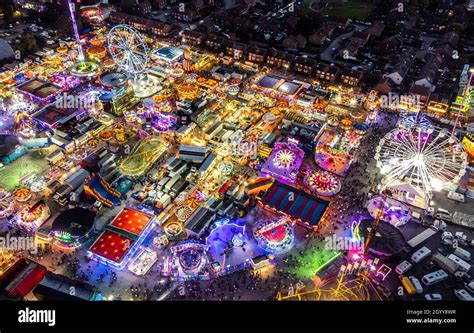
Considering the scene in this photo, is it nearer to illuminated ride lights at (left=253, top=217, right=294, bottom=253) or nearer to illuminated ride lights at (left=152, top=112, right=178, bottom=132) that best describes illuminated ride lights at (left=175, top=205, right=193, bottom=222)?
illuminated ride lights at (left=253, top=217, right=294, bottom=253)

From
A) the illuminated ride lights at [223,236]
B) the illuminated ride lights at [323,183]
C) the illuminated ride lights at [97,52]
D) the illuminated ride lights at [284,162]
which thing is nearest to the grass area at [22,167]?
the illuminated ride lights at [223,236]

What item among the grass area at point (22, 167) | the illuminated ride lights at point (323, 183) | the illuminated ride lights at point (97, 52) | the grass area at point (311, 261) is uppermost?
the illuminated ride lights at point (97, 52)

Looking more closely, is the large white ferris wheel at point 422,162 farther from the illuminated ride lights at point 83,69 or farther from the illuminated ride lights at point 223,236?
the illuminated ride lights at point 83,69

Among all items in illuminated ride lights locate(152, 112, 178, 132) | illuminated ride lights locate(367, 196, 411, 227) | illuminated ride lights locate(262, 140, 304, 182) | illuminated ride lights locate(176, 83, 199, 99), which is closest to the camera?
illuminated ride lights locate(367, 196, 411, 227)

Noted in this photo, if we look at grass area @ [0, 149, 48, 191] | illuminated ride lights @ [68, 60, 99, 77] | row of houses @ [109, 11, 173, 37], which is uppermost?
row of houses @ [109, 11, 173, 37]

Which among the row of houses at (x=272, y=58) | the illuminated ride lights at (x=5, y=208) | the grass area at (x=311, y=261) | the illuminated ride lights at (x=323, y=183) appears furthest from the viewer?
the row of houses at (x=272, y=58)

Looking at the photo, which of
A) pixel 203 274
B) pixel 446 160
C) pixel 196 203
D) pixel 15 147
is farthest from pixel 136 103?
pixel 446 160

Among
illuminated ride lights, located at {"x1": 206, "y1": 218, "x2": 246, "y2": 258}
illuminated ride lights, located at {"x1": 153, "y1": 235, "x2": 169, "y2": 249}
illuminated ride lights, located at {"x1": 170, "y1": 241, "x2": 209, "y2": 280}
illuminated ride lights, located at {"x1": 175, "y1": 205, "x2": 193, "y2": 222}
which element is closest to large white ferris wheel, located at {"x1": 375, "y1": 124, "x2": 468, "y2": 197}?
illuminated ride lights, located at {"x1": 206, "y1": 218, "x2": 246, "y2": 258}

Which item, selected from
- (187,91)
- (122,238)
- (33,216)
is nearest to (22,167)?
(33,216)
